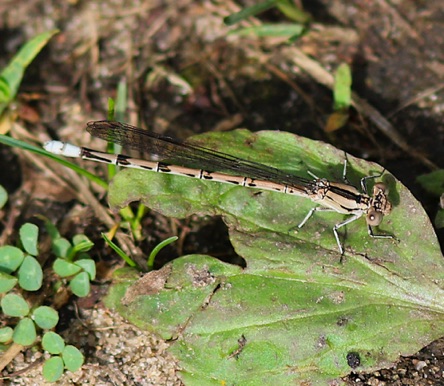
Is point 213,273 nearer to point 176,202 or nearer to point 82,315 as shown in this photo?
point 176,202

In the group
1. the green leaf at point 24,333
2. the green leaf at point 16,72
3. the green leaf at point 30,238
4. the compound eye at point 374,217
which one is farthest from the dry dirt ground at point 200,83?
the compound eye at point 374,217

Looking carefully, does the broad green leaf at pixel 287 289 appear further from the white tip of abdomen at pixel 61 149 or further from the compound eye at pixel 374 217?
the white tip of abdomen at pixel 61 149

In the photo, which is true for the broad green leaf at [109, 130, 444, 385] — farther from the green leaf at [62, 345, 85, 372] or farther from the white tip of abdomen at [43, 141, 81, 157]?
the white tip of abdomen at [43, 141, 81, 157]

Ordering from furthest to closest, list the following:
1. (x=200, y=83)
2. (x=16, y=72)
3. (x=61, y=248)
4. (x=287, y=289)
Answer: (x=200, y=83) < (x=16, y=72) < (x=61, y=248) < (x=287, y=289)

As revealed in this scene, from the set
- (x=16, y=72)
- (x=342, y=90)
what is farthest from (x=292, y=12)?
(x=16, y=72)

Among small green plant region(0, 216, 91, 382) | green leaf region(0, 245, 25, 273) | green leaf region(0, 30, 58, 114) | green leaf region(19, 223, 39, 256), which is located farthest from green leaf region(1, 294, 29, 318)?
green leaf region(0, 30, 58, 114)

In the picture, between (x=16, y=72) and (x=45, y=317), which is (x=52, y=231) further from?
(x=16, y=72)

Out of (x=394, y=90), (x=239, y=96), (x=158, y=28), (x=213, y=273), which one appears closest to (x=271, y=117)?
A: (x=239, y=96)
